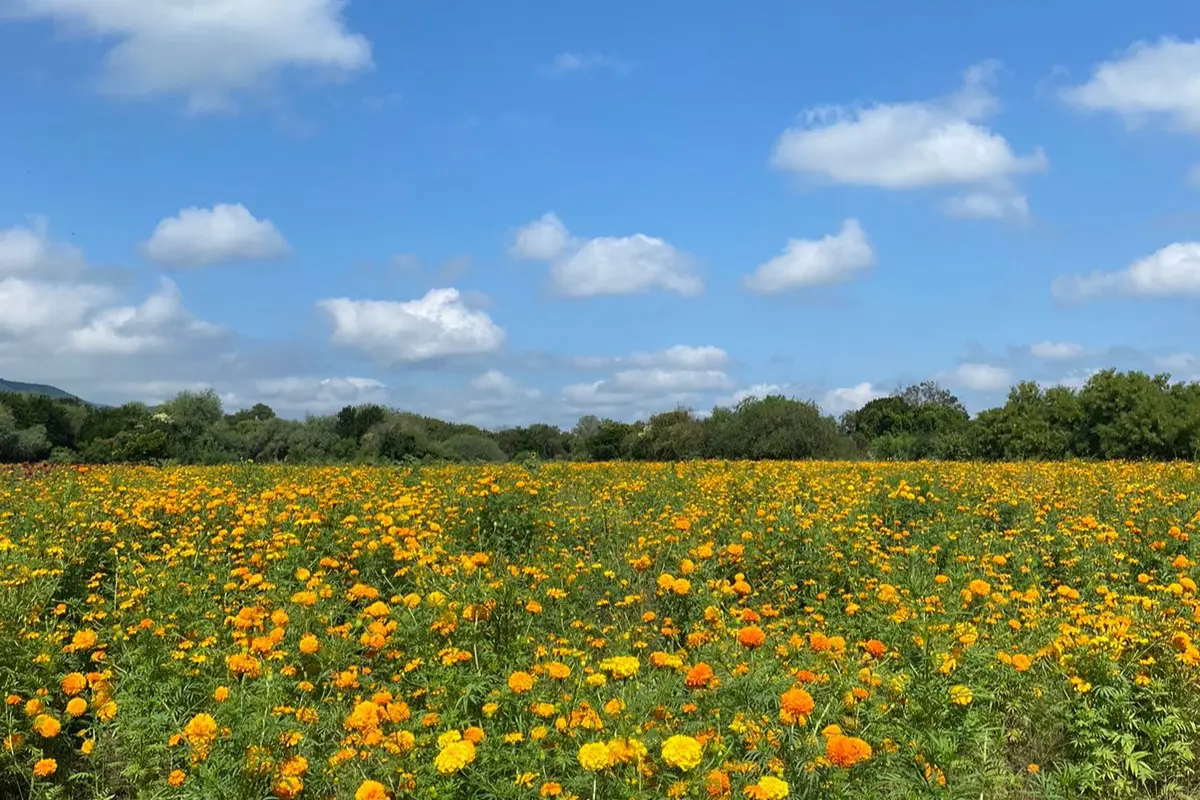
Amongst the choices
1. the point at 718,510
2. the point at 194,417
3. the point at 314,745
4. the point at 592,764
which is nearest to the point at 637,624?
the point at 314,745

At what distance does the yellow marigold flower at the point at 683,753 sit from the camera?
2.32m

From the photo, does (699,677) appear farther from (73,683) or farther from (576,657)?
(73,683)

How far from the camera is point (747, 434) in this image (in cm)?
3734

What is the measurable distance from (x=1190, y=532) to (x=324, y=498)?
7.09 metres

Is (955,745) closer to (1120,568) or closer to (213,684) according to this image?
(213,684)

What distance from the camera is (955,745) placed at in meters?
2.91

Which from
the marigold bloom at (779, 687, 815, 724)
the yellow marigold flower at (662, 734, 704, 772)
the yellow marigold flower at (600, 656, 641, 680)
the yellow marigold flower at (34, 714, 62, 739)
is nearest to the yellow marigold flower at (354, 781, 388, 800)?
the yellow marigold flower at (662, 734, 704, 772)

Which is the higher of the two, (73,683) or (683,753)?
(683,753)

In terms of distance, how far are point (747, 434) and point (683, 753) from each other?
3556 cm

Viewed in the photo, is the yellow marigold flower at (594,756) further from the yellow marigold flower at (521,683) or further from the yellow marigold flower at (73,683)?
the yellow marigold flower at (73,683)

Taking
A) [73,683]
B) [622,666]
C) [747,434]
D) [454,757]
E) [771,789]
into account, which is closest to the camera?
[771,789]

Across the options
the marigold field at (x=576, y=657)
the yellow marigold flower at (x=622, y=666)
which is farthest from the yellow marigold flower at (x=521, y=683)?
the yellow marigold flower at (x=622, y=666)

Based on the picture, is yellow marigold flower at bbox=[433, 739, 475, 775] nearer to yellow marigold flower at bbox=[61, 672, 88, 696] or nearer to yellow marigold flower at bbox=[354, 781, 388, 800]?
yellow marigold flower at bbox=[354, 781, 388, 800]

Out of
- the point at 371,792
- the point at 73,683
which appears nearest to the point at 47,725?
the point at 73,683
